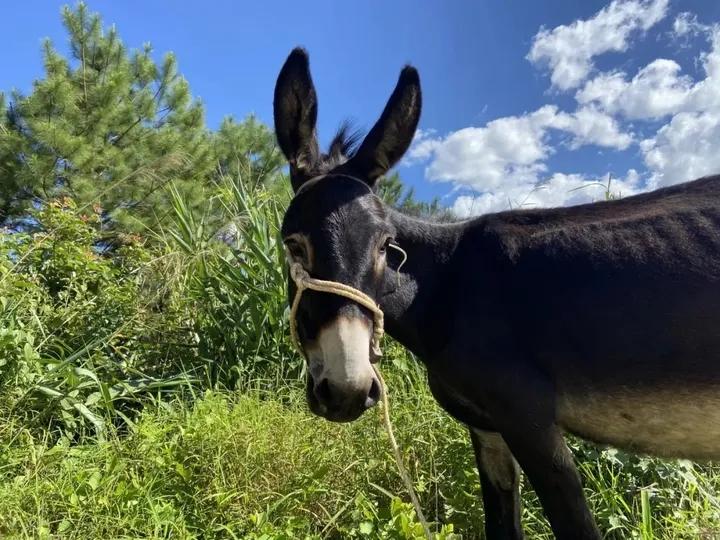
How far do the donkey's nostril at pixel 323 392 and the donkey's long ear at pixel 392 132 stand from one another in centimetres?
98

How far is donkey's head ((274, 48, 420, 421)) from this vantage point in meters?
1.91

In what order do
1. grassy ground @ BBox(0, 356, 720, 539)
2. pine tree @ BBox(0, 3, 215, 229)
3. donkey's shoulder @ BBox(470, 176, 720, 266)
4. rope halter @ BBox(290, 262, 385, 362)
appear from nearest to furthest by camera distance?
rope halter @ BBox(290, 262, 385, 362) < donkey's shoulder @ BBox(470, 176, 720, 266) < grassy ground @ BBox(0, 356, 720, 539) < pine tree @ BBox(0, 3, 215, 229)

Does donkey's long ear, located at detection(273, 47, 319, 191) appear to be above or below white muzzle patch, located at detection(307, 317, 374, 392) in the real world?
above

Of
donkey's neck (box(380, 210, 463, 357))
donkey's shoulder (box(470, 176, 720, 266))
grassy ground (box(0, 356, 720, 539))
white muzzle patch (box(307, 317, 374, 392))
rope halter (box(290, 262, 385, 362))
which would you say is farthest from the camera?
grassy ground (box(0, 356, 720, 539))

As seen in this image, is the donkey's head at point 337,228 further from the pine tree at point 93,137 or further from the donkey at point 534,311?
the pine tree at point 93,137

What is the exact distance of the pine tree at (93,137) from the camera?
10.5m

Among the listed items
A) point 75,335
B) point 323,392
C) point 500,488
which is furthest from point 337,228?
point 75,335

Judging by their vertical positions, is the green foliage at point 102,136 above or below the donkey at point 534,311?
above

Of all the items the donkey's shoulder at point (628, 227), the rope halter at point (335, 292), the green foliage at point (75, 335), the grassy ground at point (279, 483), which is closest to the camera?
the rope halter at point (335, 292)

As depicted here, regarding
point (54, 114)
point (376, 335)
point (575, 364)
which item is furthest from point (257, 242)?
point (54, 114)

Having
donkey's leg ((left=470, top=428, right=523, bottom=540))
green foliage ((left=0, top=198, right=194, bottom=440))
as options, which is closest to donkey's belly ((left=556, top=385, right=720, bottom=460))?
donkey's leg ((left=470, top=428, right=523, bottom=540))

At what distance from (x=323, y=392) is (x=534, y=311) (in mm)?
895

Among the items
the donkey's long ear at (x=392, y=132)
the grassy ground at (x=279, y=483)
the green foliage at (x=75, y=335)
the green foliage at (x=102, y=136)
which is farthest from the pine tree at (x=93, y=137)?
the donkey's long ear at (x=392, y=132)

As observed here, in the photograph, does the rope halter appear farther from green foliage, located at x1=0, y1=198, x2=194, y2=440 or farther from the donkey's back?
green foliage, located at x1=0, y1=198, x2=194, y2=440
